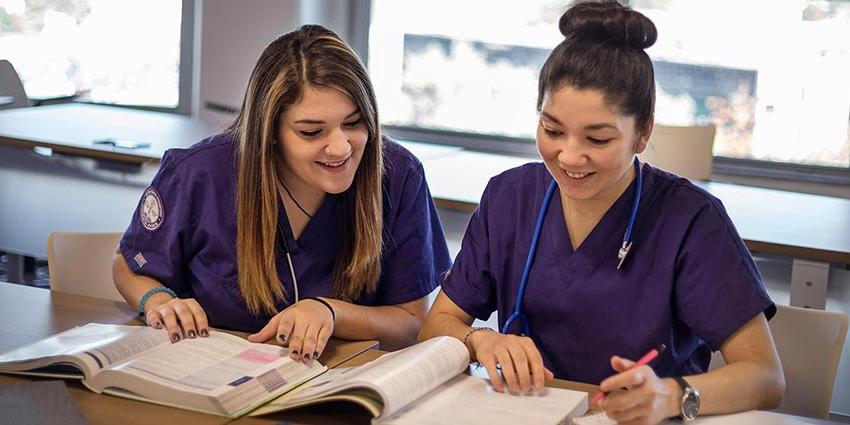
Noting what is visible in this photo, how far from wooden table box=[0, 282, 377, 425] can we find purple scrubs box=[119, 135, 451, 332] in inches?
4.5

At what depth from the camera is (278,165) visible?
1.90 meters

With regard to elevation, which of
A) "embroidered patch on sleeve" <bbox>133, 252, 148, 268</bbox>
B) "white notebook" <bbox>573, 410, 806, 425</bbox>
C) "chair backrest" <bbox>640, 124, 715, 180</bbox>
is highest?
"chair backrest" <bbox>640, 124, 715, 180</bbox>

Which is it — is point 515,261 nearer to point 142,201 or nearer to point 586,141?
point 586,141

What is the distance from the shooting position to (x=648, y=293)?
1.67 metres

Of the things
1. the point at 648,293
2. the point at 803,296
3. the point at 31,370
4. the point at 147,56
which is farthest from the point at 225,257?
the point at 147,56

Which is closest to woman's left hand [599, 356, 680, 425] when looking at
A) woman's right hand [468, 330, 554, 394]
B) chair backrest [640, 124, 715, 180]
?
woman's right hand [468, 330, 554, 394]

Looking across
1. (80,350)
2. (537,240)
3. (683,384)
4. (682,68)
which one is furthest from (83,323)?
(682,68)

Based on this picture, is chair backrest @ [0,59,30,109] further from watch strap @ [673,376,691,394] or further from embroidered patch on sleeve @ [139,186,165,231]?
watch strap @ [673,376,691,394]

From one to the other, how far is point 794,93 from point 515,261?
2.55 meters

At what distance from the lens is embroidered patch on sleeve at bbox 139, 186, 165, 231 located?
1917mm

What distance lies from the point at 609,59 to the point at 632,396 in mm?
541

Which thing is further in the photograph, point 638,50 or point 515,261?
point 515,261

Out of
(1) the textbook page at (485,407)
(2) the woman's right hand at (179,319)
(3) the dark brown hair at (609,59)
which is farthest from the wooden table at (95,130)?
(1) the textbook page at (485,407)

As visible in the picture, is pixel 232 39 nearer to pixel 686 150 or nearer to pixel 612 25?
pixel 686 150
